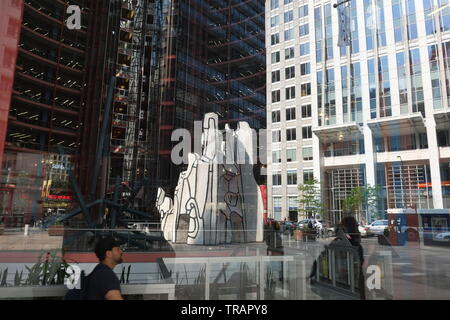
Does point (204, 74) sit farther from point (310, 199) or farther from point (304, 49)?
point (310, 199)

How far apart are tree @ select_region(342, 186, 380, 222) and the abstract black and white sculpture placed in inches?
262

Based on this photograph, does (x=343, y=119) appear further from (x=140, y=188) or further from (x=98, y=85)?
(x=140, y=188)

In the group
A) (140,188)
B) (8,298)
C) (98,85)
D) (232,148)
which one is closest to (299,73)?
(232,148)

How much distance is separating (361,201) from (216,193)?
855cm

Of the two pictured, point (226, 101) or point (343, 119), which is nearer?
point (343, 119)

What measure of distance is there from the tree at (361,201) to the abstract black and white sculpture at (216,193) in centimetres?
665

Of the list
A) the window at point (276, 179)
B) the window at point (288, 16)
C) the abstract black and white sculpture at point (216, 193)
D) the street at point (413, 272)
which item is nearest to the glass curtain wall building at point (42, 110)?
the abstract black and white sculpture at point (216, 193)

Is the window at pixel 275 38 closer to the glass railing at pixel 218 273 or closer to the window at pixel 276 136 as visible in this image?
the window at pixel 276 136

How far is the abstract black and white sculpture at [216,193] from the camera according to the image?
1516 cm

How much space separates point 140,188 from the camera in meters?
19.5

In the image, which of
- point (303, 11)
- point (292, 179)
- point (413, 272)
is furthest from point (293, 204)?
point (413, 272)

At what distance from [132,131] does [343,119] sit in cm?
1523

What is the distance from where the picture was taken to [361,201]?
314 inches
